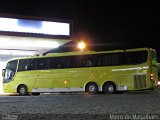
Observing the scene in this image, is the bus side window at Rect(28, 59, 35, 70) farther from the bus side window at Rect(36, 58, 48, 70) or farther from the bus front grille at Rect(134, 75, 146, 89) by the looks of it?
the bus front grille at Rect(134, 75, 146, 89)

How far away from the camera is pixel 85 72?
Result: 2464 centimetres

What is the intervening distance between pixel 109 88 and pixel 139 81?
2.11 m

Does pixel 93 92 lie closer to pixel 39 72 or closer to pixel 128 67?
pixel 128 67

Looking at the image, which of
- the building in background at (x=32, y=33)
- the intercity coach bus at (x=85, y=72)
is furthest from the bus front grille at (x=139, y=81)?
the building in background at (x=32, y=33)

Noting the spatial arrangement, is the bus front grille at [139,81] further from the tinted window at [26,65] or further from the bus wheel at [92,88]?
the tinted window at [26,65]

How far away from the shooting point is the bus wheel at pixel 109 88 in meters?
23.6


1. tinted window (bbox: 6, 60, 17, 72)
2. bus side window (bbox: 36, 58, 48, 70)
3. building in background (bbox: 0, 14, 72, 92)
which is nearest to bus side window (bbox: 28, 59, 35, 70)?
bus side window (bbox: 36, 58, 48, 70)

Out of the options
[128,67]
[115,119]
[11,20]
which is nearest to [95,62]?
[128,67]

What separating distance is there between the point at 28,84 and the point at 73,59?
12.6 feet

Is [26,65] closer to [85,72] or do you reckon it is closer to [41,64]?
[41,64]

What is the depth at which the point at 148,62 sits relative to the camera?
2278 cm

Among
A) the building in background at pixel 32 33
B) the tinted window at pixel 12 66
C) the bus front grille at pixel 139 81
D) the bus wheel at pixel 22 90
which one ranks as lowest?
the bus wheel at pixel 22 90

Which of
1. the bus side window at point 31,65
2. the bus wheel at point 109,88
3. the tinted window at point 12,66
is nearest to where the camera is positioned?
the bus wheel at point 109,88

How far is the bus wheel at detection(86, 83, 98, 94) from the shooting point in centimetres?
2394
